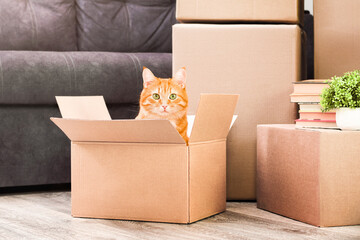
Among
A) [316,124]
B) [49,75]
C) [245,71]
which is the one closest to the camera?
[316,124]

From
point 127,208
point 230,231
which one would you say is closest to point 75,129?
point 127,208

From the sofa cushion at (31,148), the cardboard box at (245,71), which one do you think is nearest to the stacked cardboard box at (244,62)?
the cardboard box at (245,71)

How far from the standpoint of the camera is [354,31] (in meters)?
1.70

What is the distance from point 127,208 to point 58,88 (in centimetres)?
68

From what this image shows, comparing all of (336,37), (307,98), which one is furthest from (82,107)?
(336,37)

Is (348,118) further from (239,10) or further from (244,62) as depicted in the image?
(239,10)

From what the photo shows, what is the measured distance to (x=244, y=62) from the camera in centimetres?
166

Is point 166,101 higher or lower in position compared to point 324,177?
higher

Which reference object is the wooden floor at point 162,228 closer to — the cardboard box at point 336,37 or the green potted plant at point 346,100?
the green potted plant at point 346,100

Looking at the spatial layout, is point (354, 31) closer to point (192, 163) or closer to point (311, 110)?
point (311, 110)

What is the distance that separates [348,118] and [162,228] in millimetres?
555

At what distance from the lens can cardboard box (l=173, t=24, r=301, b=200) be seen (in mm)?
1655

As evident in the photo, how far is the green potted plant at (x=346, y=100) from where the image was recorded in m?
1.29

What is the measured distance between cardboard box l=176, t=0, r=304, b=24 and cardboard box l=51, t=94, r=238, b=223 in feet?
1.27
